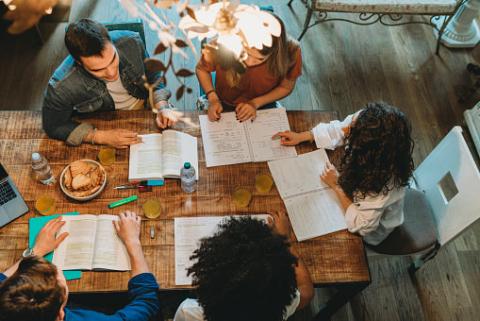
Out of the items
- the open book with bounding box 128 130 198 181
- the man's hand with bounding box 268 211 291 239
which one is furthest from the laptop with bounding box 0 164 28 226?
the man's hand with bounding box 268 211 291 239

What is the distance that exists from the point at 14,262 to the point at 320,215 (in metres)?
1.18

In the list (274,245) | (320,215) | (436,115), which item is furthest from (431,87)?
(274,245)

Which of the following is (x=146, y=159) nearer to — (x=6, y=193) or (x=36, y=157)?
(x=36, y=157)

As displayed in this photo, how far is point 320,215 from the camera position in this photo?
1657 millimetres

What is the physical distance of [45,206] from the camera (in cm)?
160

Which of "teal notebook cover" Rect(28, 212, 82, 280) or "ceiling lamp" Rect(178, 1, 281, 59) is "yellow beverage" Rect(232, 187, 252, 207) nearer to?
"teal notebook cover" Rect(28, 212, 82, 280)

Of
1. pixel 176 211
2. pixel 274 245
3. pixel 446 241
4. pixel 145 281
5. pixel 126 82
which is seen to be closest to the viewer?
pixel 274 245

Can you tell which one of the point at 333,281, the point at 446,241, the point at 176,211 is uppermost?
the point at 176,211

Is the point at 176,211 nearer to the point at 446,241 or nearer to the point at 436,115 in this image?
the point at 446,241

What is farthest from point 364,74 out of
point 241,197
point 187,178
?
point 187,178

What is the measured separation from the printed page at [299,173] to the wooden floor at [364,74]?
928mm

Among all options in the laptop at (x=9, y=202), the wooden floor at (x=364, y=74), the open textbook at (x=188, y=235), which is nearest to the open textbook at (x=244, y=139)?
the open textbook at (x=188, y=235)

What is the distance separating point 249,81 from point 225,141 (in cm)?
A: 39

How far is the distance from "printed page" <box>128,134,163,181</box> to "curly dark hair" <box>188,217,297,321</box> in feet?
1.82
